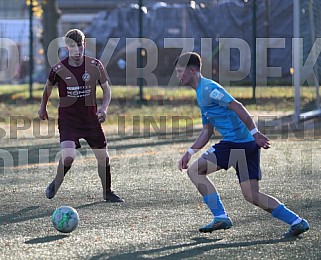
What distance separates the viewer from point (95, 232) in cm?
738

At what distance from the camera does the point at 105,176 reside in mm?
9180

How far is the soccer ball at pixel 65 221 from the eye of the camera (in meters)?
7.18

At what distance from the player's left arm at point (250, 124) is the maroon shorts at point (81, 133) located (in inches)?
96.9

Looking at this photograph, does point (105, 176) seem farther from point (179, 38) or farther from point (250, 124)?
point (179, 38)

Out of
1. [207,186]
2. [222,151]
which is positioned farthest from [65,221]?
[222,151]

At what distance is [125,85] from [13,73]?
5.72 m

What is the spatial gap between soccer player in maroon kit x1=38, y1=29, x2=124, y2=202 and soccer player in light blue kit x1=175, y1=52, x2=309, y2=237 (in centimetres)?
195

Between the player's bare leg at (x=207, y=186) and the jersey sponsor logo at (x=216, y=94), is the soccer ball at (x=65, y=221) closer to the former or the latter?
the player's bare leg at (x=207, y=186)

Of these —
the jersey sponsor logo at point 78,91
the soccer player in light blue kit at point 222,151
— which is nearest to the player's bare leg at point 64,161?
the jersey sponsor logo at point 78,91

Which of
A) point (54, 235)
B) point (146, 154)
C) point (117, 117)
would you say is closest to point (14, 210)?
point (54, 235)

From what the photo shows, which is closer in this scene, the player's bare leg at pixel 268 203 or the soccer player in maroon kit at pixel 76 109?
the player's bare leg at pixel 268 203

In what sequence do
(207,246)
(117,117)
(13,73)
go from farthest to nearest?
(13,73), (117,117), (207,246)

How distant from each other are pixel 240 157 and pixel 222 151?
16 centimetres

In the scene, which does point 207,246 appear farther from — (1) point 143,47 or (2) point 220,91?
(1) point 143,47
